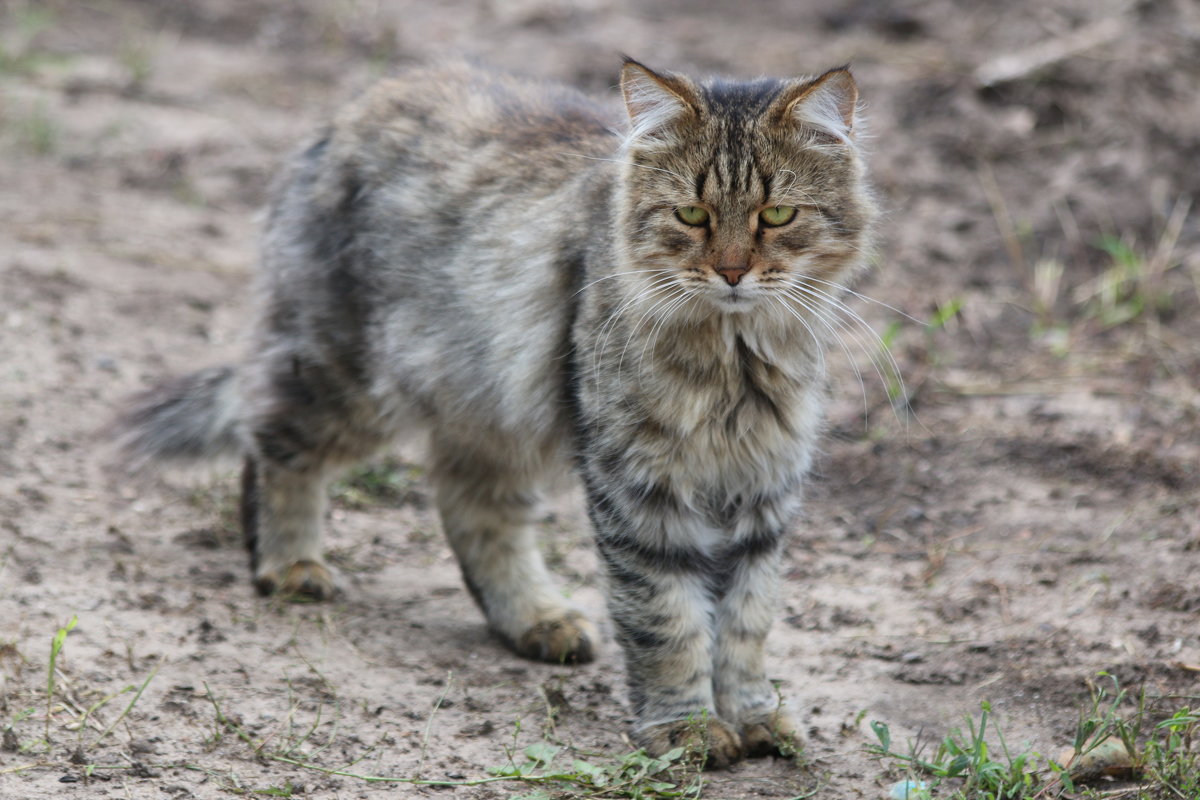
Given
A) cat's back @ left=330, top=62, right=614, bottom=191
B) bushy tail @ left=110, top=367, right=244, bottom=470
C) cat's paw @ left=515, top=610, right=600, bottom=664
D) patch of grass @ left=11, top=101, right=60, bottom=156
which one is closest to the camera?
cat's back @ left=330, top=62, right=614, bottom=191

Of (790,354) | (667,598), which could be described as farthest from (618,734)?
(790,354)

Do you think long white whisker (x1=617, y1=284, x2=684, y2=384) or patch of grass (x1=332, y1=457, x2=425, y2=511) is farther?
patch of grass (x1=332, y1=457, x2=425, y2=511)

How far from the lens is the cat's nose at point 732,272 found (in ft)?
9.06

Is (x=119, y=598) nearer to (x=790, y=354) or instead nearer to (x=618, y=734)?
(x=618, y=734)

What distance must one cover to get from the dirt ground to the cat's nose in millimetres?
1145

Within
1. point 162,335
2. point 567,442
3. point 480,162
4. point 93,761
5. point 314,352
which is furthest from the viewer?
point 162,335

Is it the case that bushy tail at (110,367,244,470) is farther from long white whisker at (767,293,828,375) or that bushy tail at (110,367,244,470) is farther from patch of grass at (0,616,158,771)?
long white whisker at (767,293,828,375)

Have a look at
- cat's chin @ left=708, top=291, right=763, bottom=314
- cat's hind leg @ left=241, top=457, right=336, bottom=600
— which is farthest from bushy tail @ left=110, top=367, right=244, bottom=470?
cat's chin @ left=708, top=291, right=763, bottom=314

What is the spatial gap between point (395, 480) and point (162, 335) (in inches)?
51.5

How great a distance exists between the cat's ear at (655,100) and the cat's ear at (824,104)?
20 cm

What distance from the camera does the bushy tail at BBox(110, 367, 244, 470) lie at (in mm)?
4016

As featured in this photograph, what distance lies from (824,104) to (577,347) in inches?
32.4

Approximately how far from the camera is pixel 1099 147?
620 centimetres

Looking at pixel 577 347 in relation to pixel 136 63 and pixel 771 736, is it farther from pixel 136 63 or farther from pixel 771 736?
pixel 136 63
